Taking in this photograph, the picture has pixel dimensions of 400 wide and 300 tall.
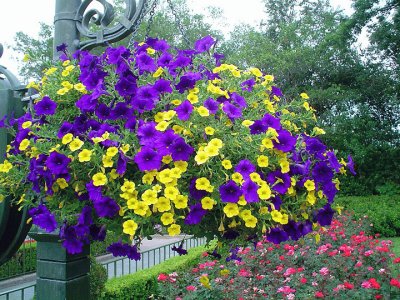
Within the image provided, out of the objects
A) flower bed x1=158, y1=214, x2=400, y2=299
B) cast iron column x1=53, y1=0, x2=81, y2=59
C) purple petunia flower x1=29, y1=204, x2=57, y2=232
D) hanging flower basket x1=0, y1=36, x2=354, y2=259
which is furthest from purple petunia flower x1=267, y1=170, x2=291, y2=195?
flower bed x1=158, y1=214, x2=400, y2=299

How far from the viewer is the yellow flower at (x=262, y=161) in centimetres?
152

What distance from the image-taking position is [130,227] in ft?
4.60

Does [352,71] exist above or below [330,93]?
above

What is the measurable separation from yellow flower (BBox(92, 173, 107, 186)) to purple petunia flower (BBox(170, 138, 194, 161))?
0.24m

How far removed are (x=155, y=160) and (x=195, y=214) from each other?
0.75 feet

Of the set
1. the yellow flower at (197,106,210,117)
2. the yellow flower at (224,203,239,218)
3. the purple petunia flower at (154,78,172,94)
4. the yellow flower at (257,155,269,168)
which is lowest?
the yellow flower at (224,203,239,218)

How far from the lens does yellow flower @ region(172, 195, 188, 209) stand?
1.40 m

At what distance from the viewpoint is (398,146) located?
573 inches

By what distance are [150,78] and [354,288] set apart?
3.34m

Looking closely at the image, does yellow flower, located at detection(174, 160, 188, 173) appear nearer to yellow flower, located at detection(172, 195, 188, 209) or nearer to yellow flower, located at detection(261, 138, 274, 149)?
yellow flower, located at detection(172, 195, 188, 209)

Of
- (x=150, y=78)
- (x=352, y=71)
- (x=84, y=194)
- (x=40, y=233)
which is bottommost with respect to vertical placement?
(x=40, y=233)

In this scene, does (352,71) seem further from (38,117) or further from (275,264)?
(38,117)

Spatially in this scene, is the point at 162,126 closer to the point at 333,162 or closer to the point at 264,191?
the point at 264,191

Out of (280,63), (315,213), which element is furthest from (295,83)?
(315,213)
